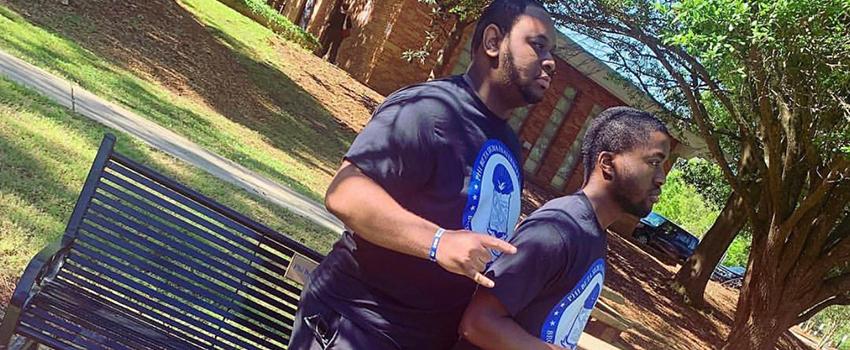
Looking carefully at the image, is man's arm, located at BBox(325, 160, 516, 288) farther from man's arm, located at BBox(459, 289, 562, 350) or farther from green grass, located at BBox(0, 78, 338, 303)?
green grass, located at BBox(0, 78, 338, 303)

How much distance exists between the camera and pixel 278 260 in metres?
3.39

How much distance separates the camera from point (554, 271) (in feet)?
7.18

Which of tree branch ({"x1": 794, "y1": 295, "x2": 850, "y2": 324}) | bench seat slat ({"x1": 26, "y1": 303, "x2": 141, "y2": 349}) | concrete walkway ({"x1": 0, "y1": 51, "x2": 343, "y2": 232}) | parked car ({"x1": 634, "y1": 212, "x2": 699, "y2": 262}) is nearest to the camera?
bench seat slat ({"x1": 26, "y1": 303, "x2": 141, "y2": 349})

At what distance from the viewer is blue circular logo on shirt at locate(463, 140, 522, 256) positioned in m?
2.25

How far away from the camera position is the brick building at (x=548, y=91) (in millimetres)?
22516

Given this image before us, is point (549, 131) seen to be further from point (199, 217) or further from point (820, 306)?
point (199, 217)

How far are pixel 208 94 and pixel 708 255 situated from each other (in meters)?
10.9

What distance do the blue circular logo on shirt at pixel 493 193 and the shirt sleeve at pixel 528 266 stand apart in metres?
0.08

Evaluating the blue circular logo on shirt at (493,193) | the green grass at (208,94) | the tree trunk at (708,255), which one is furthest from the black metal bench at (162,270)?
the tree trunk at (708,255)

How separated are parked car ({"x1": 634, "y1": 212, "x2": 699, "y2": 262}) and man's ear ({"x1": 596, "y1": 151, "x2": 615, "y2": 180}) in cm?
2811

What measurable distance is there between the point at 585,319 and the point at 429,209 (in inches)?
24.7

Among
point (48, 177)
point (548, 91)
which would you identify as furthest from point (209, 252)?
point (548, 91)

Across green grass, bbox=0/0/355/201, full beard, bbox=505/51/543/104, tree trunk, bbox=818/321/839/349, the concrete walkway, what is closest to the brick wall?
green grass, bbox=0/0/355/201

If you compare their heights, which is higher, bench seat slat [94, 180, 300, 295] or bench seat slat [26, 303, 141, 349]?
bench seat slat [94, 180, 300, 295]
